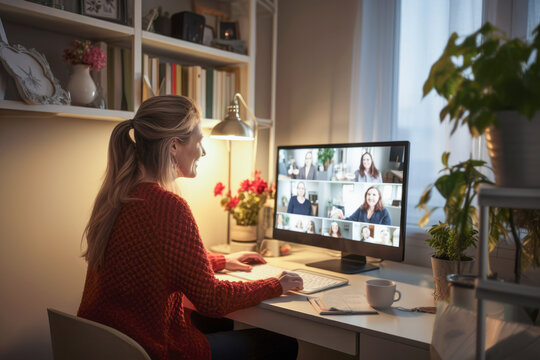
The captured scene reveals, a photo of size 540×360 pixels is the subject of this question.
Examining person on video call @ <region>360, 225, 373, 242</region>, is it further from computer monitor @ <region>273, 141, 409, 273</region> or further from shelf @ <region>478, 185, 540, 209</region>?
shelf @ <region>478, 185, 540, 209</region>

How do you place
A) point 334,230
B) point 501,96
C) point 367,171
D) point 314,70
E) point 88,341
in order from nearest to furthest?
point 501,96 < point 88,341 < point 367,171 < point 334,230 < point 314,70

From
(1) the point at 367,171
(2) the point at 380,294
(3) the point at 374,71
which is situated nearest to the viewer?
(2) the point at 380,294

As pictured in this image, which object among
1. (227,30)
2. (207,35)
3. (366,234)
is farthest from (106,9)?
(366,234)

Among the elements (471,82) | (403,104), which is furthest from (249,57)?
(471,82)

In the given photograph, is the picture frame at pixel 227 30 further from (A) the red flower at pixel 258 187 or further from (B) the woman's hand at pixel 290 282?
(B) the woman's hand at pixel 290 282

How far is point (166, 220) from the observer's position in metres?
1.28

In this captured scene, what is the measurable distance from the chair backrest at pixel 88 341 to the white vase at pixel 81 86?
821 millimetres

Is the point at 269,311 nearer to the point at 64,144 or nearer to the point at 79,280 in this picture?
the point at 79,280

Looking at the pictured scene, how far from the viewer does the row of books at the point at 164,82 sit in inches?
71.5

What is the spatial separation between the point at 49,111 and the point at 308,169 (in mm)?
1027

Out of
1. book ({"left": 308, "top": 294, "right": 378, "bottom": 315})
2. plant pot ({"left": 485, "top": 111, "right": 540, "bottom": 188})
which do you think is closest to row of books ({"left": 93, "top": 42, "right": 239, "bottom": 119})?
book ({"left": 308, "top": 294, "right": 378, "bottom": 315})

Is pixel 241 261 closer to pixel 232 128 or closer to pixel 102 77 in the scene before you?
pixel 232 128

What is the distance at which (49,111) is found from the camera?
1564 millimetres

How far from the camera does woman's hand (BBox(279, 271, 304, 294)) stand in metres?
1.49
